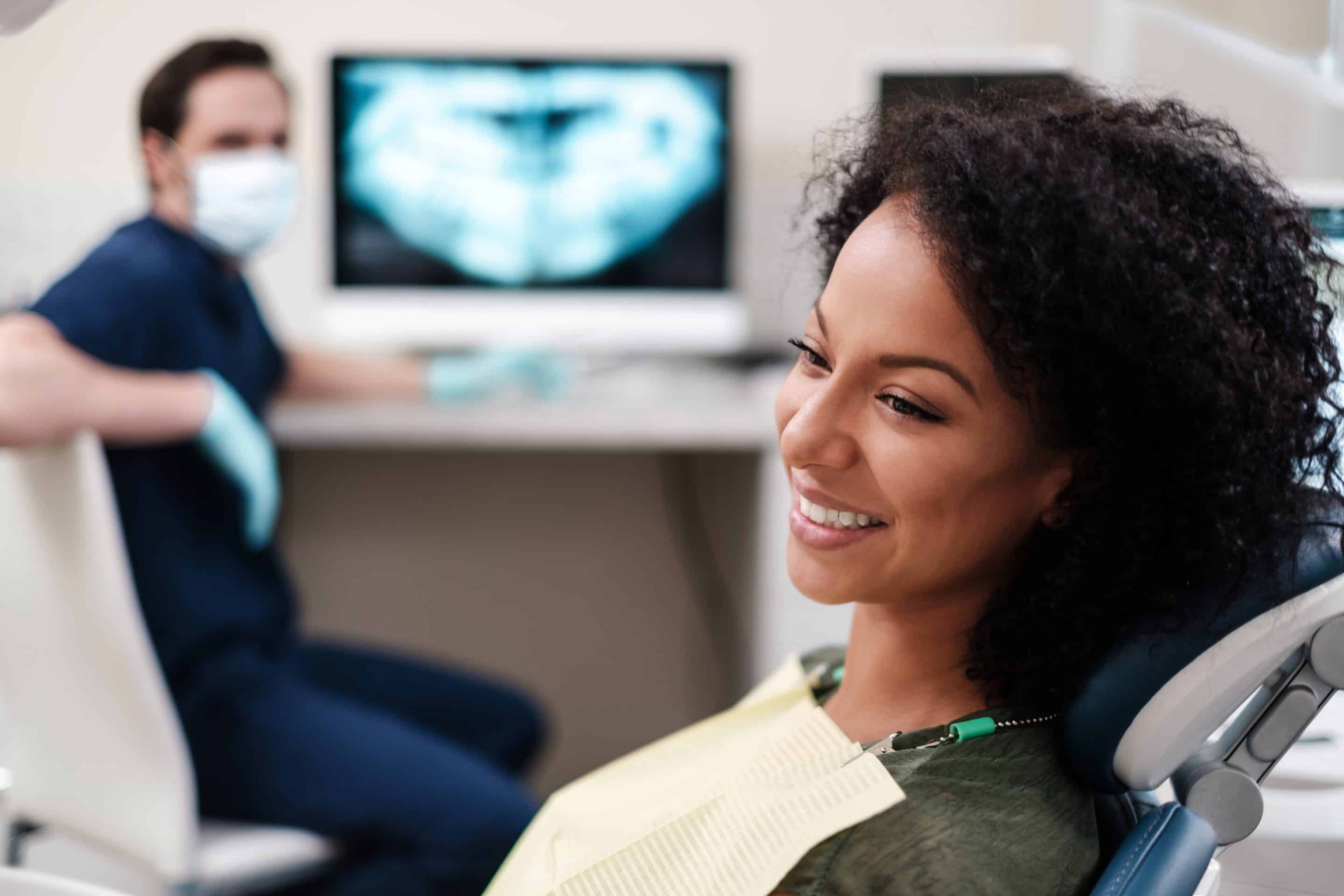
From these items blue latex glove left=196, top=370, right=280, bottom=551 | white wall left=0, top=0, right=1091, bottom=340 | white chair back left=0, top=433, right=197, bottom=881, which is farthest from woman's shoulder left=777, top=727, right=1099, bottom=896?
white wall left=0, top=0, right=1091, bottom=340

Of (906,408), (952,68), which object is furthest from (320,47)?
(906,408)

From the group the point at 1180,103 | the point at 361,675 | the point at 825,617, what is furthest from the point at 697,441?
the point at 1180,103

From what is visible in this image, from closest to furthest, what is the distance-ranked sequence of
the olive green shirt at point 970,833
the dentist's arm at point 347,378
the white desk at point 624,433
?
the olive green shirt at point 970,833 → the white desk at point 624,433 → the dentist's arm at point 347,378

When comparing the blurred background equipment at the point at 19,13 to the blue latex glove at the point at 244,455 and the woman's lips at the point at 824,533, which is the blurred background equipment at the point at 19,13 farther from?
the blue latex glove at the point at 244,455

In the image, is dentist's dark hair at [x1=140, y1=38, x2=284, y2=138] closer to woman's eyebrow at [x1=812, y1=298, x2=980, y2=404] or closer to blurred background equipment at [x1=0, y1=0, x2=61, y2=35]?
blurred background equipment at [x1=0, y1=0, x2=61, y2=35]

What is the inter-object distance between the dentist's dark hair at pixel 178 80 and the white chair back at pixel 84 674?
1.59 feet

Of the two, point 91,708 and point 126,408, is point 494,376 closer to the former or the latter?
point 126,408

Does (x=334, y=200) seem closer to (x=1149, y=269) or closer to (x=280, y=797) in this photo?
(x=280, y=797)

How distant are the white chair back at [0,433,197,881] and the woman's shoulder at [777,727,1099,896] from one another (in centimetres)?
80

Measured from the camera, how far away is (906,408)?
68cm

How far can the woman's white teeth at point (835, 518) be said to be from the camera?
2.35 ft

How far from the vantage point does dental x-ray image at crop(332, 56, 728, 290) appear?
2066mm

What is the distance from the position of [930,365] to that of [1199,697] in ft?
0.76

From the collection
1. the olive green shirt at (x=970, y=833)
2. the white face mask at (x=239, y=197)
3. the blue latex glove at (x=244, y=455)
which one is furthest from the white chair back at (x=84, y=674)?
the olive green shirt at (x=970, y=833)
